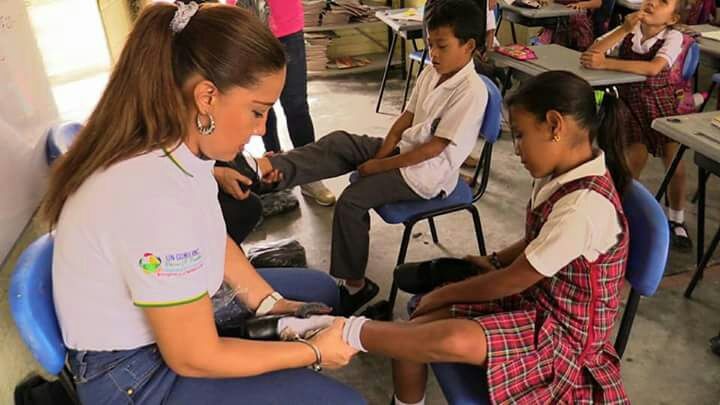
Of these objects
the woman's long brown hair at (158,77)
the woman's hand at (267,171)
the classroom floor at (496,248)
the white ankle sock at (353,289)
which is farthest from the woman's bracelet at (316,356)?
the woman's hand at (267,171)

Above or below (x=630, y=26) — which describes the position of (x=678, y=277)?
below

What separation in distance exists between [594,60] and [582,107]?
127cm

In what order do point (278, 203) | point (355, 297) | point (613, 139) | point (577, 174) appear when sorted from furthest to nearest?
point (278, 203) → point (355, 297) → point (613, 139) → point (577, 174)

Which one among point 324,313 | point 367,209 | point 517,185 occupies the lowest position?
point 517,185

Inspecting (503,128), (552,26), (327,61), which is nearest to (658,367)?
(503,128)

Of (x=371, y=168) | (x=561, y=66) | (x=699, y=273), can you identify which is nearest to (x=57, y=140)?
(x=371, y=168)

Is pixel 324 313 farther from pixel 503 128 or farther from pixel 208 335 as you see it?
pixel 503 128

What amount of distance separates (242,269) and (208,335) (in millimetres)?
346

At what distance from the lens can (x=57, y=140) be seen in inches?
59.1

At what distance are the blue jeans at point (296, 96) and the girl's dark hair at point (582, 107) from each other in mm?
1402

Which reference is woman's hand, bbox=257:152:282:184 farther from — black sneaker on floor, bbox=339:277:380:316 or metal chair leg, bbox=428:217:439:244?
metal chair leg, bbox=428:217:439:244

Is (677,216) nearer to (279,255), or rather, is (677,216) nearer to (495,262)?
(495,262)

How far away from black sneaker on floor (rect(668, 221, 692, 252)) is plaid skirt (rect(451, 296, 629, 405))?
54.6 inches

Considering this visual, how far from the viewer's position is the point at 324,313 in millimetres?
1211
